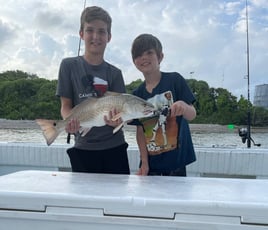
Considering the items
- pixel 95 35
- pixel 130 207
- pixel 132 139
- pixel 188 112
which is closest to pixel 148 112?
pixel 188 112

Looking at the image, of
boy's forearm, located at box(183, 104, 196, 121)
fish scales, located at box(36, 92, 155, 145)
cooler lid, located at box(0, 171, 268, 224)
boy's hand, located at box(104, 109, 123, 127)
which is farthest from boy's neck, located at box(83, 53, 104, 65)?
cooler lid, located at box(0, 171, 268, 224)

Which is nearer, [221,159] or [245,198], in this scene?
[245,198]

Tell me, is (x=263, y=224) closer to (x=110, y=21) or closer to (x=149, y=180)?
(x=149, y=180)

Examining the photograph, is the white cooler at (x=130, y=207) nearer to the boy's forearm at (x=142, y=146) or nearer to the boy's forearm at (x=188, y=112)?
the boy's forearm at (x=188, y=112)

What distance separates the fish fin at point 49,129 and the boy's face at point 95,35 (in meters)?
0.66

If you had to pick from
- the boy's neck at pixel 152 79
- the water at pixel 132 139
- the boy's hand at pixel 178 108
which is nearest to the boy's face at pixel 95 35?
the boy's neck at pixel 152 79

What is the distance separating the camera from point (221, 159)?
3.51 m

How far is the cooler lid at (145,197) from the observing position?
1.29m

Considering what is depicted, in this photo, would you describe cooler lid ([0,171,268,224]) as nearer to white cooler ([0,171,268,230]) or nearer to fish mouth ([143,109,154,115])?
white cooler ([0,171,268,230])

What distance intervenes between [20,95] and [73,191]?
116ft

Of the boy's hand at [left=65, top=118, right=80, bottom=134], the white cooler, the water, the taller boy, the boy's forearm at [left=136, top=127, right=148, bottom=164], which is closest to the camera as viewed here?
the white cooler

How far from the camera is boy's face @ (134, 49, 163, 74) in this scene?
2.53 meters

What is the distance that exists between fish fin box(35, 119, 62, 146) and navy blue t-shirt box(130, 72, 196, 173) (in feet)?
1.95

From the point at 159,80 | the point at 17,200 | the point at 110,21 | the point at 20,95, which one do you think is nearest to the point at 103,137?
the point at 159,80
